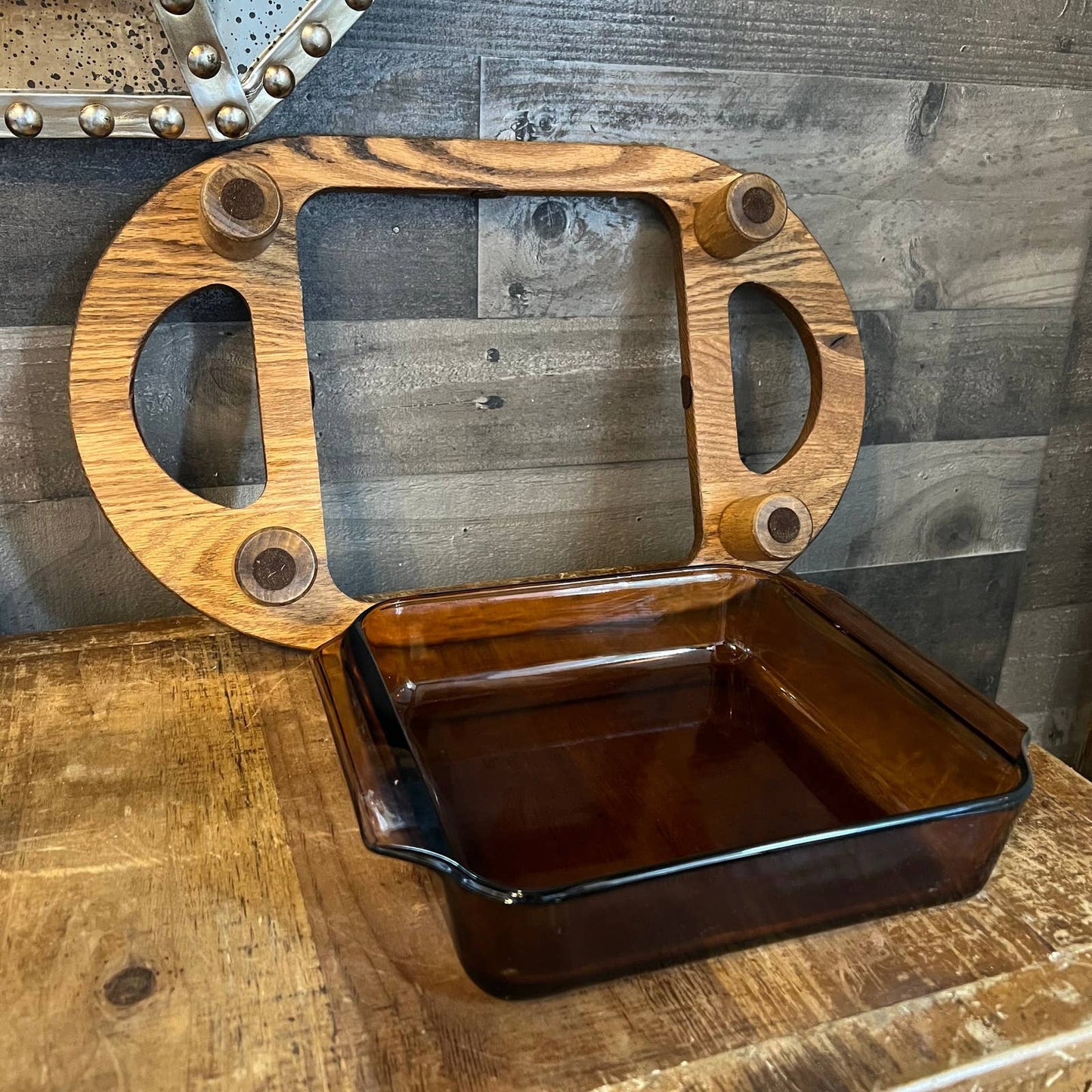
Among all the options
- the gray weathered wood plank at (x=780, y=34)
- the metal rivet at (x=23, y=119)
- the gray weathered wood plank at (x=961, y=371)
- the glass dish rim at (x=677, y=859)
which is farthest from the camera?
the gray weathered wood plank at (x=961, y=371)

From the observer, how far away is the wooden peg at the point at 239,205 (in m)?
0.59

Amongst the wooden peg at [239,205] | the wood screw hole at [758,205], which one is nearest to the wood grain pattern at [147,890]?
the wooden peg at [239,205]

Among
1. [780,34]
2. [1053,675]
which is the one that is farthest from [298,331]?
[1053,675]

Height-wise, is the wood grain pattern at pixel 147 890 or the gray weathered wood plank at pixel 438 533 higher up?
the gray weathered wood plank at pixel 438 533

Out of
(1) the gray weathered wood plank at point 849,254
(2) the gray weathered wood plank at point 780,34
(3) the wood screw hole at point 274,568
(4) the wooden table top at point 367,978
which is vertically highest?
(2) the gray weathered wood plank at point 780,34

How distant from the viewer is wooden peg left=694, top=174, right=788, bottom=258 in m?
0.69

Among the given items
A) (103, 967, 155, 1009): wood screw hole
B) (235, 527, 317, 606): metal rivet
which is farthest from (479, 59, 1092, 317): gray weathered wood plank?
(103, 967, 155, 1009): wood screw hole

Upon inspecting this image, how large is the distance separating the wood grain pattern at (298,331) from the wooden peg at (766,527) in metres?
0.01

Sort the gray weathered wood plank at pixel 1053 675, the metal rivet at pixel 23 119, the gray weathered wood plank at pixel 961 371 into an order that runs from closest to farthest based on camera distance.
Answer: the metal rivet at pixel 23 119 → the gray weathered wood plank at pixel 961 371 → the gray weathered wood plank at pixel 1053 675

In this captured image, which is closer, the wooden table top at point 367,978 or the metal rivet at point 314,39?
the wooden table top at point 367,978

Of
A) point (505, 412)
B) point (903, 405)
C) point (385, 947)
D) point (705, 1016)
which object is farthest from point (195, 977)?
point (903, 405)

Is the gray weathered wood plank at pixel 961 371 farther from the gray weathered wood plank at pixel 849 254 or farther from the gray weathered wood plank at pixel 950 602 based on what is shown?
the gray weathered wood plank at pixel 950 602

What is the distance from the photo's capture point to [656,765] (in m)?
0.56

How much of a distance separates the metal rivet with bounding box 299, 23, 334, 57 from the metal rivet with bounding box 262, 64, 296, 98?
0.02 meters
